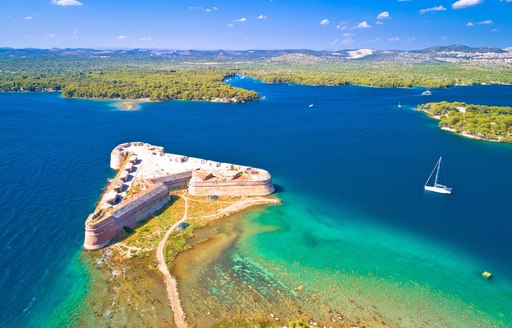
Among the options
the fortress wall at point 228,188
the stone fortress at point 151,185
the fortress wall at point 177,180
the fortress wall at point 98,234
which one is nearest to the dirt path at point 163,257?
the fortress wall at point 228,188

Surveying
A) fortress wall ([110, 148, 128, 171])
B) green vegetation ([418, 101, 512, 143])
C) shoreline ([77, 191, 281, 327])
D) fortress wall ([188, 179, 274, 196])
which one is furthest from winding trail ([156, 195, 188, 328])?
green vegetation ([418, 101, 512, 143])

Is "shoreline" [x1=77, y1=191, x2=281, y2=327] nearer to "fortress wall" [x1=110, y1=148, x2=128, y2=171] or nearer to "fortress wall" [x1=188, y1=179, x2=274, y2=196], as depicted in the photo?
"fortress wall" [x1=188, y1=179, x2=274, y2=196]

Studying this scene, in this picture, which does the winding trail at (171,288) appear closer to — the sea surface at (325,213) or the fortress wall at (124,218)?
the fortress wall at (124,218)

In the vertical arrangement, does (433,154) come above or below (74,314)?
above

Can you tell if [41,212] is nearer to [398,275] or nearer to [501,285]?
[398,275]

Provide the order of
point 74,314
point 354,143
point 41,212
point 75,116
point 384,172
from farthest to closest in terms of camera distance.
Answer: point 75,116 < point 354,143 < point 384,172 < point 41,212 < point 74,314

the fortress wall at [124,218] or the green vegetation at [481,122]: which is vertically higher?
the green vegetation at [481,122]

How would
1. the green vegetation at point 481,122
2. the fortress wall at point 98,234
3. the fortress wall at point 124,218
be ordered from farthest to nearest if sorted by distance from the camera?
1. the green vegetation at point 481,122
2. the fortress wall at point 124,218
3. the fortress wall at point 98,234

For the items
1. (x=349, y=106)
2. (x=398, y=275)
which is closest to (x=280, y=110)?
(x=349, y=106)
